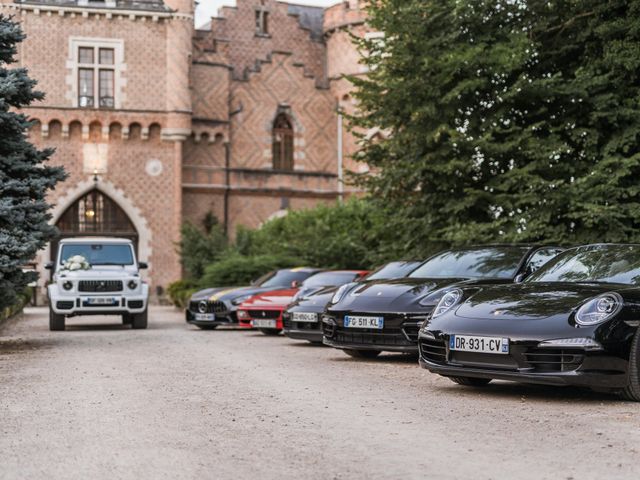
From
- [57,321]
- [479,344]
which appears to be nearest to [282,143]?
[57,321]

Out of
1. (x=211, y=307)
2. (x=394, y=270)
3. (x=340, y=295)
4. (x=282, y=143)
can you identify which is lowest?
(x=211, y=307)

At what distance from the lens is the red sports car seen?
19.3 meters

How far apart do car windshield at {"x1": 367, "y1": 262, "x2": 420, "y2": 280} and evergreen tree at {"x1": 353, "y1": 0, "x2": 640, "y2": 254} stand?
134 inches

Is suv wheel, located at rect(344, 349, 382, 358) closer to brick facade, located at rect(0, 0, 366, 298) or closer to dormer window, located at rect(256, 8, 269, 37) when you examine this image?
brick facade, located at rect(0, 0, 366, 298)

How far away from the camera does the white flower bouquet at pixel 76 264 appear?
74.2 feet

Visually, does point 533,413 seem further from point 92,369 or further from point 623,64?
point 623,64

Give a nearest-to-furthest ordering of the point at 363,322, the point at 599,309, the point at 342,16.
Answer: the point at 599,309, the point at 363,322, the point at 342,16

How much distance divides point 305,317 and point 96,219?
3075cm

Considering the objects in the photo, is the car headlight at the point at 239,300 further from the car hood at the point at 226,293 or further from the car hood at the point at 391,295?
the car hood at the point at 391,295

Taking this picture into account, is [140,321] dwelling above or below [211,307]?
below

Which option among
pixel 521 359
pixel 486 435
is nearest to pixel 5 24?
pixel 521 359

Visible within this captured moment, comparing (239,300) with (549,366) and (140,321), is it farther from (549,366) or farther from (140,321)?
(549,366)

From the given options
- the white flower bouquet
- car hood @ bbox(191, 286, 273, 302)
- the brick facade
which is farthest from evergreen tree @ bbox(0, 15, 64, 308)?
the brick facade

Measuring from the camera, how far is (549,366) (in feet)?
29.1
